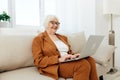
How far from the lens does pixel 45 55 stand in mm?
2064

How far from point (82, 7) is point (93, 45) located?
5.15ft

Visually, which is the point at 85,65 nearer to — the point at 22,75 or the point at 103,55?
the point at 22,75

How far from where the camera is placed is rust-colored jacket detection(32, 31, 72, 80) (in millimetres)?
1883

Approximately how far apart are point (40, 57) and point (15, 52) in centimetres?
26

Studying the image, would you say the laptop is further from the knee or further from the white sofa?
the white sofa

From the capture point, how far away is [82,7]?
334cm

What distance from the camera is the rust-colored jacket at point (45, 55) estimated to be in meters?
1.88

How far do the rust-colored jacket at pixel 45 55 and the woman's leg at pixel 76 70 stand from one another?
80 mm

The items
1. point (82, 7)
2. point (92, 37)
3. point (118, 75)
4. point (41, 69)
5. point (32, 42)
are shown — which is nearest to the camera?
point (92, 37)

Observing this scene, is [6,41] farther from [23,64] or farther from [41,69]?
[41,69]

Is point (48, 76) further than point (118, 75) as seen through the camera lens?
No

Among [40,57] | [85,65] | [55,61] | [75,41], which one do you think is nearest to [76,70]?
[85,65]

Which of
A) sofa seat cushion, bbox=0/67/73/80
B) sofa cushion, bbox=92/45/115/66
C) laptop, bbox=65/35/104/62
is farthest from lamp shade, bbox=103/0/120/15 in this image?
sofa seat cushion, bbox=0/67/73/80

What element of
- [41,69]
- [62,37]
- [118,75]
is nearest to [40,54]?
[41,69]
